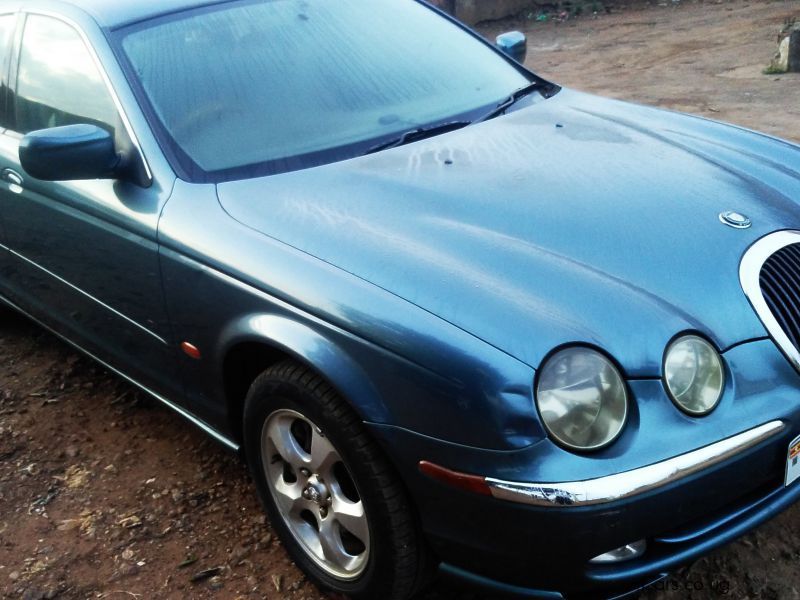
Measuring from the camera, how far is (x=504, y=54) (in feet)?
11.9

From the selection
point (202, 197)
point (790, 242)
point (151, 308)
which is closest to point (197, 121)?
point (202, 197)

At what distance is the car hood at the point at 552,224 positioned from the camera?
2.02m

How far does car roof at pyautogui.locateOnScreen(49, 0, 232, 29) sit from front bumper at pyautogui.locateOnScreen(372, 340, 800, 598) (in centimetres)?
183

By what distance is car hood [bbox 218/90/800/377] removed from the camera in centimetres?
202

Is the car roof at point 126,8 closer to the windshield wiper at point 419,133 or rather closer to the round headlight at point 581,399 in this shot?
the windshield wiper at point 419,133

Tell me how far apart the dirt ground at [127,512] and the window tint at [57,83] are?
1.19 m

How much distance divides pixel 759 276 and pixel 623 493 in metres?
0.73

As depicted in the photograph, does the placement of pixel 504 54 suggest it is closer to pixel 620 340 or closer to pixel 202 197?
pixel 202 197

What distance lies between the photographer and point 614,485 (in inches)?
73.4

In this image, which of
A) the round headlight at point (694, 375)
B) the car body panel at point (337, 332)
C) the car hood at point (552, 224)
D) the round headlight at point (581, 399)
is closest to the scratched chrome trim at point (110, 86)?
the car body panel at point (337, 332)

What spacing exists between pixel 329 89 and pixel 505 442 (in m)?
1.57


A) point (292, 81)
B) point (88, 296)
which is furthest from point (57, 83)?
point (292, 81)

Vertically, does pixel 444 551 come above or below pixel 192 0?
below

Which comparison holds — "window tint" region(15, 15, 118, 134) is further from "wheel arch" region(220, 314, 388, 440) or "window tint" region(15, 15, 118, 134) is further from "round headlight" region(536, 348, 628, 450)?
"round headlight" region(536, 348, 628, 450)
